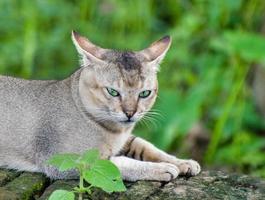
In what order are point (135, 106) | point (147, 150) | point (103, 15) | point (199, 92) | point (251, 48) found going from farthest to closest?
point (103, 15), point (199, 92), point (251, 48), point (147, 150), point (135, 106)

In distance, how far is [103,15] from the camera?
7.91 meters

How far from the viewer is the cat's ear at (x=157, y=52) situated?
4.02 metres

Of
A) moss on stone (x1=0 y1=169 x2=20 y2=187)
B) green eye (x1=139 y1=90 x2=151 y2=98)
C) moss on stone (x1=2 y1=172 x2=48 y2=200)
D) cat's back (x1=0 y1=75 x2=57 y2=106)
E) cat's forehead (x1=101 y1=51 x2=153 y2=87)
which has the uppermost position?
cat's forehead (x1=101 y1=51 x2=153 y2=87)

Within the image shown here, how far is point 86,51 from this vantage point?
3.90m

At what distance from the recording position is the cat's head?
381cm

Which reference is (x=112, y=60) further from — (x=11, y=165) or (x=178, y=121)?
(x=178, y=121)

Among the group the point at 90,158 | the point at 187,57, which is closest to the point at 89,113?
the point at 90,158

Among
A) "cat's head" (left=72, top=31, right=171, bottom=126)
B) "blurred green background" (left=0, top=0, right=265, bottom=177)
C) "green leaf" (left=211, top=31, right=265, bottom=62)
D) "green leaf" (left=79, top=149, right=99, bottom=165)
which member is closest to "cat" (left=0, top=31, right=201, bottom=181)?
"cat's head" (left=72, top=31, right=171, bottom=126)

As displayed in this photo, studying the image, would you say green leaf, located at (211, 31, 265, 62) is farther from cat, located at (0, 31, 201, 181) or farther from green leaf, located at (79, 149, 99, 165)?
green leaf, located at (79, 149, 99, 165)

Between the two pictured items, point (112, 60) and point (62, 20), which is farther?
point (62, 20)

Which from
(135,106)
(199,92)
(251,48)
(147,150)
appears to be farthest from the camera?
(199,92)

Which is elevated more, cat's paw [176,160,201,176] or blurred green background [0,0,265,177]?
cat's paw [176,160,201,176]

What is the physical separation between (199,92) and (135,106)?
110 inches

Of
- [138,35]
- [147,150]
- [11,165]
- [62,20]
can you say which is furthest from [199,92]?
[11,165]
